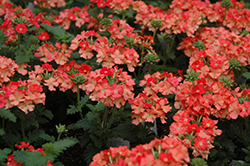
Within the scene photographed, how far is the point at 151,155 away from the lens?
1.43m

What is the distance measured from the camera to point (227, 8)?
3842mm

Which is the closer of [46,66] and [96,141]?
[96,141]

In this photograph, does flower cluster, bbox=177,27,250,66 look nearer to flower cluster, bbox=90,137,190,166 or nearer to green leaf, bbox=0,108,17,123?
flower cluster, bbox=90,137,190,166

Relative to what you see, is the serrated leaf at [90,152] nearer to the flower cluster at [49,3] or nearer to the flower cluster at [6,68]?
the flower cluster at [6,68]

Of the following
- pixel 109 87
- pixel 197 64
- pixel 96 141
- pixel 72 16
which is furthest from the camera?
pixel 72 16

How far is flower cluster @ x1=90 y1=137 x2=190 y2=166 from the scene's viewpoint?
1.41 m

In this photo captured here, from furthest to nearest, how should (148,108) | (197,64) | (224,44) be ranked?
1. (224,44)
2. (197,64)
3. (148,108)

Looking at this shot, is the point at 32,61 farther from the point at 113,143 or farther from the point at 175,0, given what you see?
the point at 175,0

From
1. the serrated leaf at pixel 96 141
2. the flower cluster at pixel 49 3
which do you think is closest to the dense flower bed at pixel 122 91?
the serrated leaf at pixel 96 141

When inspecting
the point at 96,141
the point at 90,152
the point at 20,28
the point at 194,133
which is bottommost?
the point at 90,152

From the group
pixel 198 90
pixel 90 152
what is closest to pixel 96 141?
pixel 90 152

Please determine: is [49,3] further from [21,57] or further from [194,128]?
[194,128]

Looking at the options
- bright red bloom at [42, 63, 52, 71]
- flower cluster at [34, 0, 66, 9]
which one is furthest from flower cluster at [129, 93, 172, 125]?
flower cluster at [34, 0, 66, 9]

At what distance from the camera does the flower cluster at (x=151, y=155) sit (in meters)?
1.41
